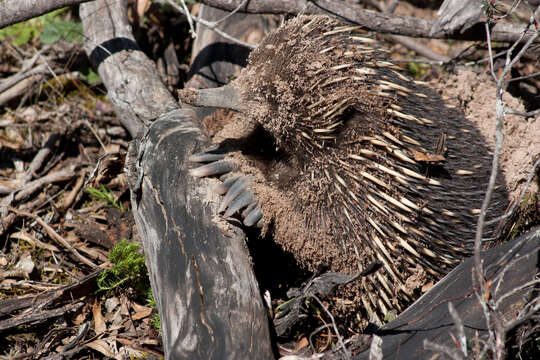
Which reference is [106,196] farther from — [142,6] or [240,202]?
[142,6]

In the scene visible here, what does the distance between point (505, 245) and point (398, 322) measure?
577mm

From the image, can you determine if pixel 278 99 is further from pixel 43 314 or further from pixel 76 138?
pixel 76 138

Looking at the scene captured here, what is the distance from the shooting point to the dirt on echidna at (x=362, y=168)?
7.23ft

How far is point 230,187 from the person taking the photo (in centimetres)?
234

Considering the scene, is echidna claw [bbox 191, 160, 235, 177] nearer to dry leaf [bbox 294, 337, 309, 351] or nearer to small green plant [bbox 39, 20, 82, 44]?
dry leaf [bbox 294, 337, 309, 351]

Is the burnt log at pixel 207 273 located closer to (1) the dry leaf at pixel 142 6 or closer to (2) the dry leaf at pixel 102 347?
(2) the dry leaf at pixel 102 347

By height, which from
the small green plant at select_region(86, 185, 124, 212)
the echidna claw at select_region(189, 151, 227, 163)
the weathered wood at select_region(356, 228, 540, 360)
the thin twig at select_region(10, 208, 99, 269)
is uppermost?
the echidna claw at select_region(189, 151, 227, 163)

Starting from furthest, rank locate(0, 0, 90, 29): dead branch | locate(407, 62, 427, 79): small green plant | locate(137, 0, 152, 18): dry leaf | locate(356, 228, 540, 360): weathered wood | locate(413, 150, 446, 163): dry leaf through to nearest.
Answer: locate(407, 62, 427, 79): small green plant → locate(137, 0, 152, 18): dry leaf → locate(0, 0, 90, 29): dead branch → locate(413, 150, 446, 163): dry leaf → locate(356, 228, 540, 360): weathered wood

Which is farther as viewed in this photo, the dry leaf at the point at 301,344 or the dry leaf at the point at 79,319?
the dry leaf at the point at 79,319

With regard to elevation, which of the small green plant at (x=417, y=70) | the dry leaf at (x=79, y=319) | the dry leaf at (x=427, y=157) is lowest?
the dry leaf at (x=79, y=319)

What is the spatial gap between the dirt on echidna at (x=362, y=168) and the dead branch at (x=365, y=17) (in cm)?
68

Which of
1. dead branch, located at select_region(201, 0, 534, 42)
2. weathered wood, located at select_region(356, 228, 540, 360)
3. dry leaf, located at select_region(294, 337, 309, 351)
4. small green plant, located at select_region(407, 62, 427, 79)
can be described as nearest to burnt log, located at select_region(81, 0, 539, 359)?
weathered wood, located at select_region(356, 228, 540, 360)

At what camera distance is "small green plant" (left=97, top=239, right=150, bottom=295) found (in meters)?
2.51

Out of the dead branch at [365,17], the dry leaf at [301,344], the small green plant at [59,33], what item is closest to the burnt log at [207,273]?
the dry leaf at [301,344]
